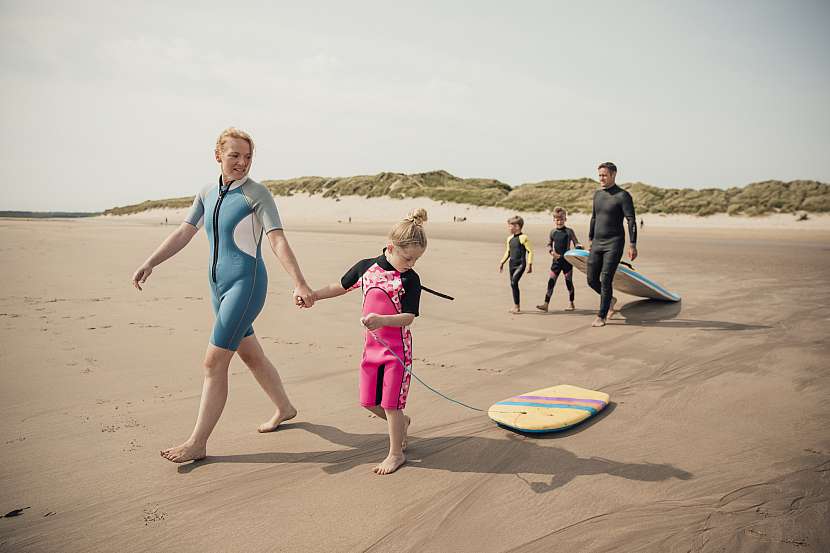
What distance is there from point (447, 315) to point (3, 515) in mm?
6475

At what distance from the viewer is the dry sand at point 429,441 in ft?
9.55

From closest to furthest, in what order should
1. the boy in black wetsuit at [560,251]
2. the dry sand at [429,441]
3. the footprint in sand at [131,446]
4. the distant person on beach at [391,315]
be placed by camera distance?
the dry sand at [429,441] < the distant person on beach at [391,315] < the footprint in sand at [131,446] < the boy in black wetsuit at [560,251]

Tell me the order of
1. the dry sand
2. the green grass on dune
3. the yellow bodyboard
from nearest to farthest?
the dry sand → the yellow bodyboard → the green grass on dune

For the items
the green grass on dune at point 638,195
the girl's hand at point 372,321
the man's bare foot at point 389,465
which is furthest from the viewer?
the green grass on dune at point 638,195

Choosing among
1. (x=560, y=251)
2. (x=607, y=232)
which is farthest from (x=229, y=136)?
(x=560, y=251)

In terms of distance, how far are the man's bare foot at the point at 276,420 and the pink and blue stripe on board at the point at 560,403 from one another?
1741 millimetres

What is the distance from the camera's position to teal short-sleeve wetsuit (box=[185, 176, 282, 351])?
3561 mm

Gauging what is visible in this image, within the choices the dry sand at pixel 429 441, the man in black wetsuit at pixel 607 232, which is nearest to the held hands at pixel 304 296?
the dry sand at pixel 429 441

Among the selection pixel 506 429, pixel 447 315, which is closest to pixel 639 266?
pixel 447 315

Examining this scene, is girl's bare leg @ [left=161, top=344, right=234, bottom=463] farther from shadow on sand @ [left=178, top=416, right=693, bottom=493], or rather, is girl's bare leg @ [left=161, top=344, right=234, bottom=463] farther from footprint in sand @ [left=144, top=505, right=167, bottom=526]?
footprint in sand @ [left=144, top=505, right=167, bottom=526]

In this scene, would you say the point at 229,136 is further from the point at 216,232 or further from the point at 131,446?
the point at 131,446

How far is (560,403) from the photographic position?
459 cm

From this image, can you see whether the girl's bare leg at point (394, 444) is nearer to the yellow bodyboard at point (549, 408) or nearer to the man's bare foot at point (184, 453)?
the yellow bodyboard at point (549, 408)

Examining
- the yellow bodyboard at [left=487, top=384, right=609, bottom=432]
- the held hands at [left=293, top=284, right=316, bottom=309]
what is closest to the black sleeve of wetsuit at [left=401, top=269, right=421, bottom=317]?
the held hands at [left=293, top=284, right=316, bottom=309]
